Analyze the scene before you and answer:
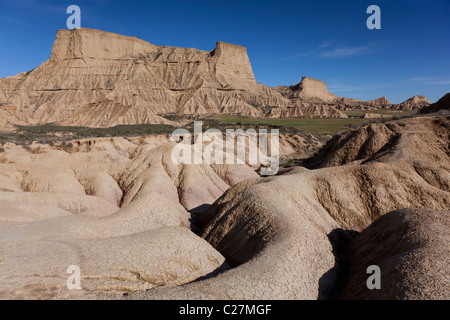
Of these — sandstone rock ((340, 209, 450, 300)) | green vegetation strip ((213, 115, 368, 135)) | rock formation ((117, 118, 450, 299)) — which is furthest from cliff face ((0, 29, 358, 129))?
sandstone rock ((340, 209, 450, 300))

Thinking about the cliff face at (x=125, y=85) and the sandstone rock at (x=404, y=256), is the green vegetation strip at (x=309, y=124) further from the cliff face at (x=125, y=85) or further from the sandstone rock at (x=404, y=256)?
the sandstone rock at (x=404, y=256)

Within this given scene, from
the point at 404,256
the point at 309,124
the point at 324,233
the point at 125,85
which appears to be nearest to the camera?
the point at 404,256

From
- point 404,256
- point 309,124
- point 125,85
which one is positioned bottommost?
point 404,256

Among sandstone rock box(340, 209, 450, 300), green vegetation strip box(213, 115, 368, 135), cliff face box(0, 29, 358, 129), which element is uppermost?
cliff face box(0, 29, 358, 129)

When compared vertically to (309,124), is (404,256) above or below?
below

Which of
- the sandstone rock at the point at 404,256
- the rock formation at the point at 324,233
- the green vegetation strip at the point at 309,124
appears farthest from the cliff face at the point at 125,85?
the sandstone rock at the point at 404,256

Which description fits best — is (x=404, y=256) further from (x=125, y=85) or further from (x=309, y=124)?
(x=125, y=85)

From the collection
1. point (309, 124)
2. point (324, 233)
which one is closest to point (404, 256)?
point (324, 233)

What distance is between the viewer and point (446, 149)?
63.6 feet

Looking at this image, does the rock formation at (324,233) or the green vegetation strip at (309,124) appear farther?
the green vegetation strip at (309,124)

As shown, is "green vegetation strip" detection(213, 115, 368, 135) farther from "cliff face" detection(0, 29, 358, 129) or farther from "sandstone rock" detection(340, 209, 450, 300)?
"sandstone rock" detection(340, 209, 450, 300)
